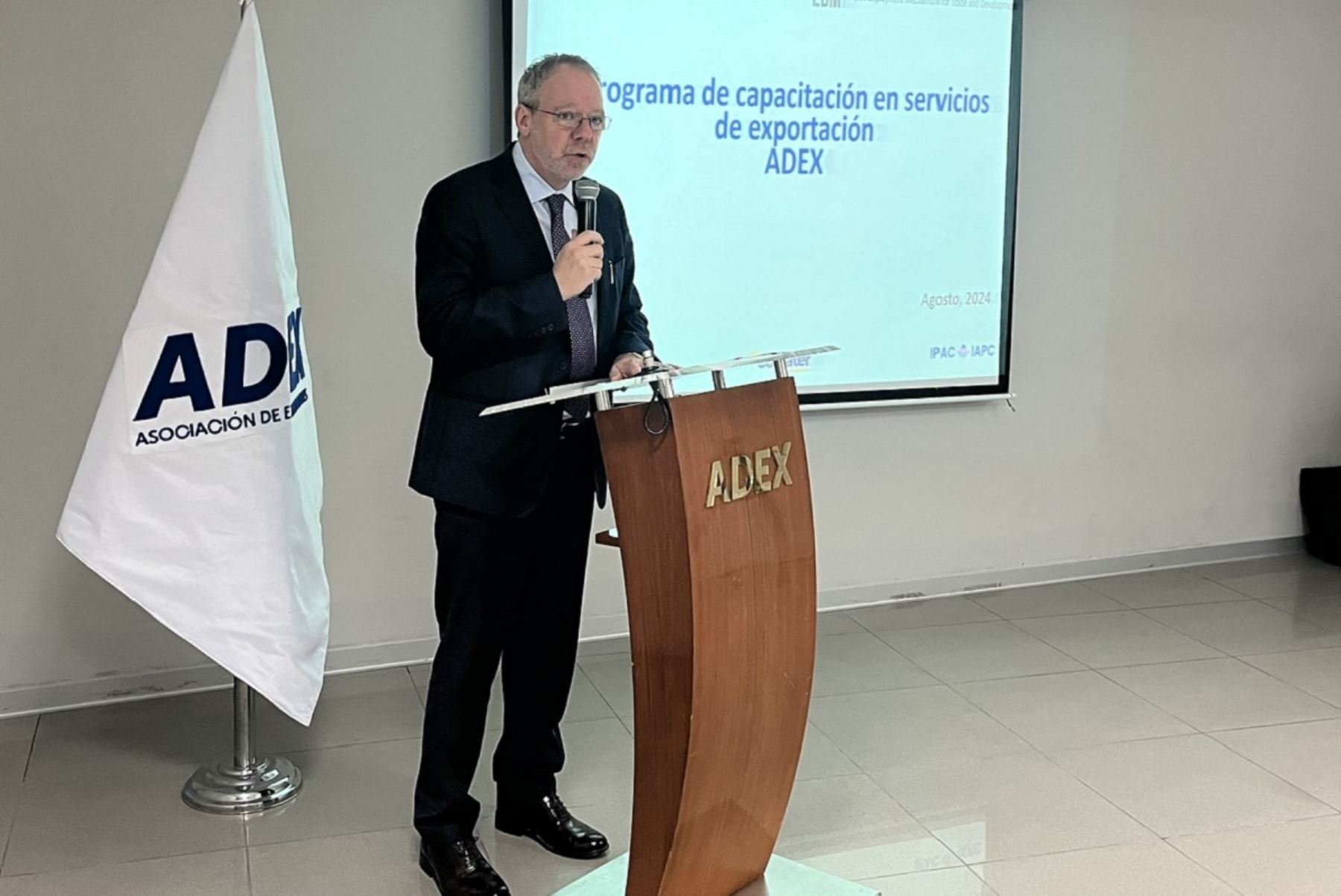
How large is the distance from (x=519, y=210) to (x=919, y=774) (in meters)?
1.73

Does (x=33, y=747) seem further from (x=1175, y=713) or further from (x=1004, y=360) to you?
(x=1004, y=360)

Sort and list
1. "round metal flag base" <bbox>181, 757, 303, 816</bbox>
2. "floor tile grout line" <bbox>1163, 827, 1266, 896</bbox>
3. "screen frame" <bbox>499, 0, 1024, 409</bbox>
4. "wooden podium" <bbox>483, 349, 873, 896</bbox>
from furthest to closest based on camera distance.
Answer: "screen frame" <bbox>499, 0, 1024, 409</bbox>, "round metal flag base" <bbox>181, 757, 303, 816</bbox>, "floor tile grout line" <bbox>1163, 827, 1266, 896</bbox>, "wooden podium" <bbox>483, 349, 873, 896</bbox>

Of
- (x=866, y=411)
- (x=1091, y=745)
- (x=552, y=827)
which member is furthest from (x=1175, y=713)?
(x=552, y=827)

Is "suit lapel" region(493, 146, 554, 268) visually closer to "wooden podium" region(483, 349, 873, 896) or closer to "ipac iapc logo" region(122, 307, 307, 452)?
"wooden podium" region(483, 349, 873, 896)

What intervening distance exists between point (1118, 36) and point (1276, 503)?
196 centimetres

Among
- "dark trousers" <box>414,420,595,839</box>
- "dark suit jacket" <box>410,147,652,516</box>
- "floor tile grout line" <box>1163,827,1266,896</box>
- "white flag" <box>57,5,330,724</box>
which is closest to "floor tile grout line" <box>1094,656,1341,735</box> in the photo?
"floor tile grout line" <box>1163,827,1266,896</box>

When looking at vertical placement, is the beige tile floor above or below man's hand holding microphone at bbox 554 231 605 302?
below

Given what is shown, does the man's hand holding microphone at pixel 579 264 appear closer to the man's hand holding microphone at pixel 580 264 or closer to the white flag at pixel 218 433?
the man's hand holding microphone at pixel 580 264

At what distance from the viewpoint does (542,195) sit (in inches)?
104

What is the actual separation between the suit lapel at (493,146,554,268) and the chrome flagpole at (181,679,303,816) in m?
1.28

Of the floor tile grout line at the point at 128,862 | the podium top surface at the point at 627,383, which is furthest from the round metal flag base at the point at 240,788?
the podium top surface at the point at 627,383

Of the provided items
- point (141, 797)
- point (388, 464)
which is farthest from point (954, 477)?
point (141, 797)

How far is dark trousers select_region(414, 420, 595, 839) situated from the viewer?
266 centimetres

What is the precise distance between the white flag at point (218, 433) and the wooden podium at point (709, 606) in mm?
974
